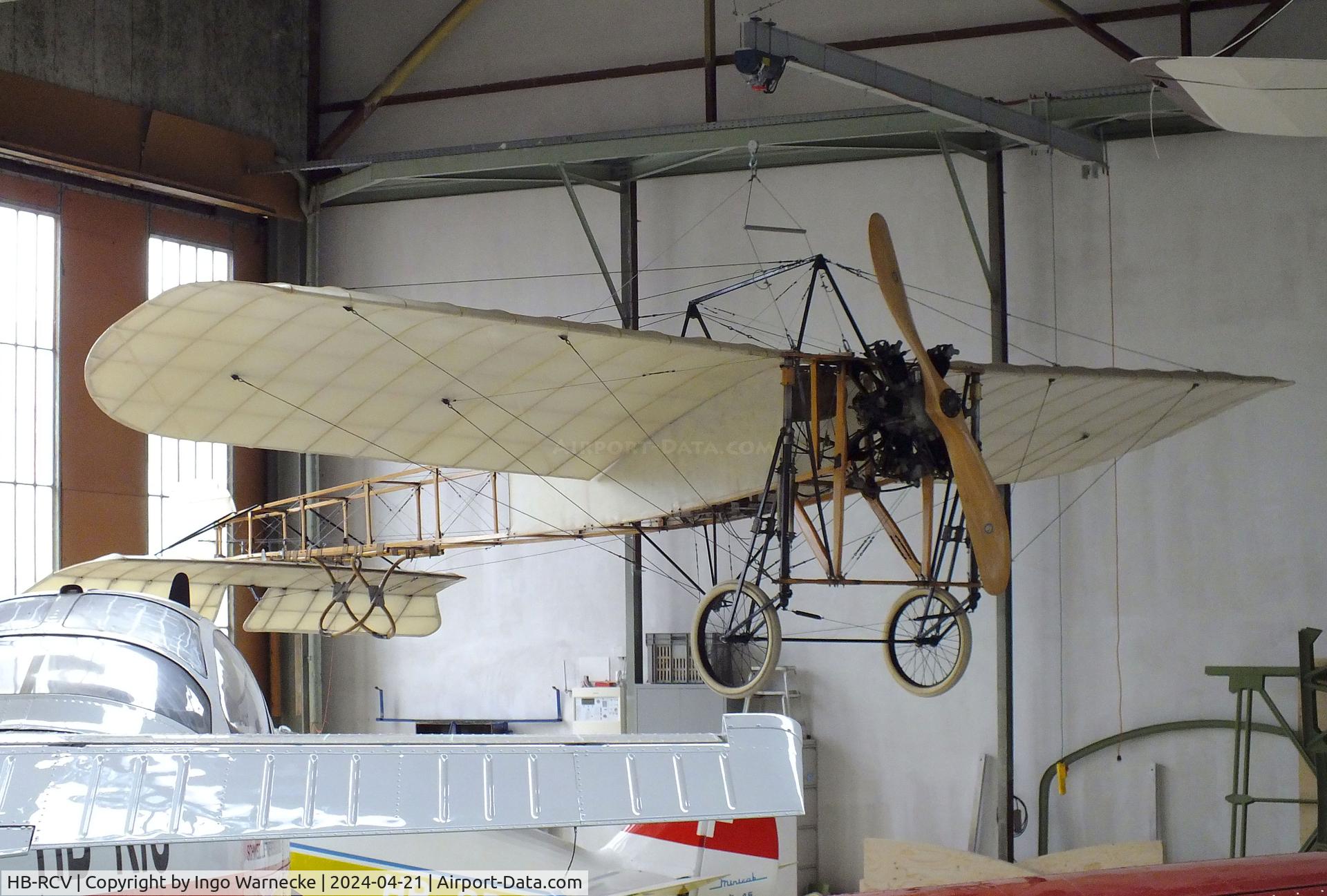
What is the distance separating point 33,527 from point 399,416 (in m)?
5.69

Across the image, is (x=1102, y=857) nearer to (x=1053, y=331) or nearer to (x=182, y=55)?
(x=1053, y=331)

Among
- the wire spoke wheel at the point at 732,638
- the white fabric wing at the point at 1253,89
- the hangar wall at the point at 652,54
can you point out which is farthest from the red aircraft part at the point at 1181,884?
the hangar wall at the point at 652,54

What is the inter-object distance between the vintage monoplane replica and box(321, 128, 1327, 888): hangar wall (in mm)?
1725

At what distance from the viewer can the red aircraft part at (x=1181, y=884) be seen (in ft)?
5.06

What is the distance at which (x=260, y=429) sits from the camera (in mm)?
7430

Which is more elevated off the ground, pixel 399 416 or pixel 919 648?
pixel 399 416

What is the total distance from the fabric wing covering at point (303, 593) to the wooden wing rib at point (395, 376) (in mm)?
2644

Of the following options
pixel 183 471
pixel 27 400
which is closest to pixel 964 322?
pixel 183 471

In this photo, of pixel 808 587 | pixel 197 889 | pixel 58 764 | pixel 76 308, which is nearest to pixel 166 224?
pixel 76 308

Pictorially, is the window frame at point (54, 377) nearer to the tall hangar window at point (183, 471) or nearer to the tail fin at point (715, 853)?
the tall hangar window at point (183, 471)

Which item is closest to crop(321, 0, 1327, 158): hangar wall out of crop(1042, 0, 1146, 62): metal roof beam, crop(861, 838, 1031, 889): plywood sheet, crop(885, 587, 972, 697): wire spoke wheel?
crop(1042, 0, 1146, 62): metal roof beam

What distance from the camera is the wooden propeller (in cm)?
691

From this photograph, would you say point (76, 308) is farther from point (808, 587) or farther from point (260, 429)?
point (808, 587)

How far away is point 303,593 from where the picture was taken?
36.1 feet
